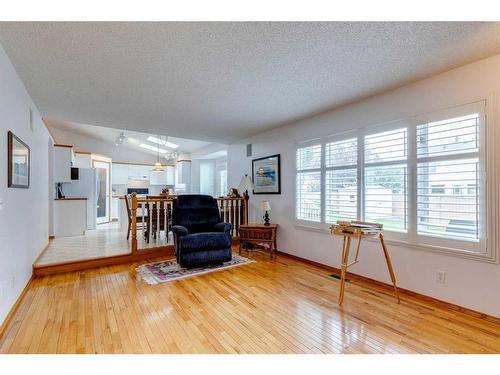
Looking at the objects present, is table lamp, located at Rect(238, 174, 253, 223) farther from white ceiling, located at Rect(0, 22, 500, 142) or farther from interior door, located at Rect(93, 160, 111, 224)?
interior door, located at Rect(93, 160, 111, 224)

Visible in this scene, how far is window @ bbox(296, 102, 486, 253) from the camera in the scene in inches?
86.3

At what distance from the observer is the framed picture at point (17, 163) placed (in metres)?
2.12

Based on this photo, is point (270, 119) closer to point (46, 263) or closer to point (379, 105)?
point (379, 105)

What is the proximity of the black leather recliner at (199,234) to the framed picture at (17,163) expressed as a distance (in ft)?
5.79

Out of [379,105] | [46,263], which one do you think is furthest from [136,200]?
[379,105]

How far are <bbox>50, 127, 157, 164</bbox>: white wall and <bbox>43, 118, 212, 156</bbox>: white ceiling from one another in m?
0.14

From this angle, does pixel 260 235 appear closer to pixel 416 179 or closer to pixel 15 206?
pixel 416 179

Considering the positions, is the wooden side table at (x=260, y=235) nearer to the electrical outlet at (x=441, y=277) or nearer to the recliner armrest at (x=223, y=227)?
the recliner armrest at (x=223, y=227)

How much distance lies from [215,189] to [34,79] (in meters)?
5.90

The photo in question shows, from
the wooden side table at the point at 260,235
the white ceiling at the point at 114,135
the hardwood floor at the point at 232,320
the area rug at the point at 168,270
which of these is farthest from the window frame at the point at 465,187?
the white ceiling at the point at 114,135

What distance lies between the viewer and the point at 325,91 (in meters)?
2.77

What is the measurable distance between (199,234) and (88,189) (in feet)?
15.1

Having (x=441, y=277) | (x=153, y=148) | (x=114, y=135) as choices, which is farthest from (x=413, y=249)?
(x=153, y=148)

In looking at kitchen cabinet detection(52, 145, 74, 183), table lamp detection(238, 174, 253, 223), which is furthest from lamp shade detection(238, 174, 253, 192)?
kitchen cabinet detection(52, 145, 74, 183)
